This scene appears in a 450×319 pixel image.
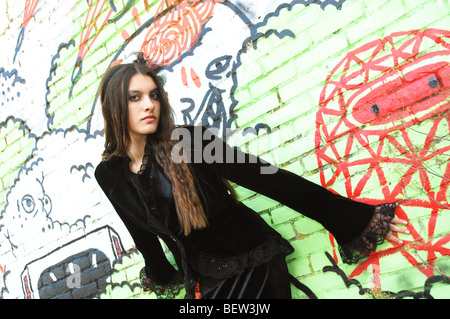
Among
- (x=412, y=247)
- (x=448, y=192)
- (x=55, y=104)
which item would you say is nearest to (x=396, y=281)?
(x=412, y=247)

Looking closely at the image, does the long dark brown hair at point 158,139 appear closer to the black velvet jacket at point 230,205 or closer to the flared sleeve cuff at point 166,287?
the black velvet jacket at point 230,205

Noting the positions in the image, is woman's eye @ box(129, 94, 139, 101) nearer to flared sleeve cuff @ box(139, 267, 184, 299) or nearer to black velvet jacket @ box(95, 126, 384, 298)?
black velvet jacket @ box(95, 126, 384, 298)

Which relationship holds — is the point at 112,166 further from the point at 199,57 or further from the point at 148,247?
the point at 199,57

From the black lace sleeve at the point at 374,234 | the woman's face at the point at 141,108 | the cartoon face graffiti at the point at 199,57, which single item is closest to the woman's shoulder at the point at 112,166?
the woman's face at the point at 141,108

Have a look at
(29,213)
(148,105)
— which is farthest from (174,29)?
(29,213)

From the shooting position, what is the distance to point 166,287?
232cm

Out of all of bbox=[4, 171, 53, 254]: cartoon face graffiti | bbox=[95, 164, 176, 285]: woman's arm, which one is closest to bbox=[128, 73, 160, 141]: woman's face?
bbox=[95, 164, 176, 285]: woman's arm

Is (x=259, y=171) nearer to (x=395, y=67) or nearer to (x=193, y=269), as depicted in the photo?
(x=193, y=269)

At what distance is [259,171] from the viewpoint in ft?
5.93

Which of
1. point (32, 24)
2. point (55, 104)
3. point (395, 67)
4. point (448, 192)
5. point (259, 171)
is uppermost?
point (32, 24)

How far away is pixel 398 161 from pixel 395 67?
17.0 inches

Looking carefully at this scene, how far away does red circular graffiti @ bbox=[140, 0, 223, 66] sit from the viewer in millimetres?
2414

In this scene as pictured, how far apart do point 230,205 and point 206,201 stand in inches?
4.9

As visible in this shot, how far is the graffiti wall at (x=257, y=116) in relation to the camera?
5.68 feet
